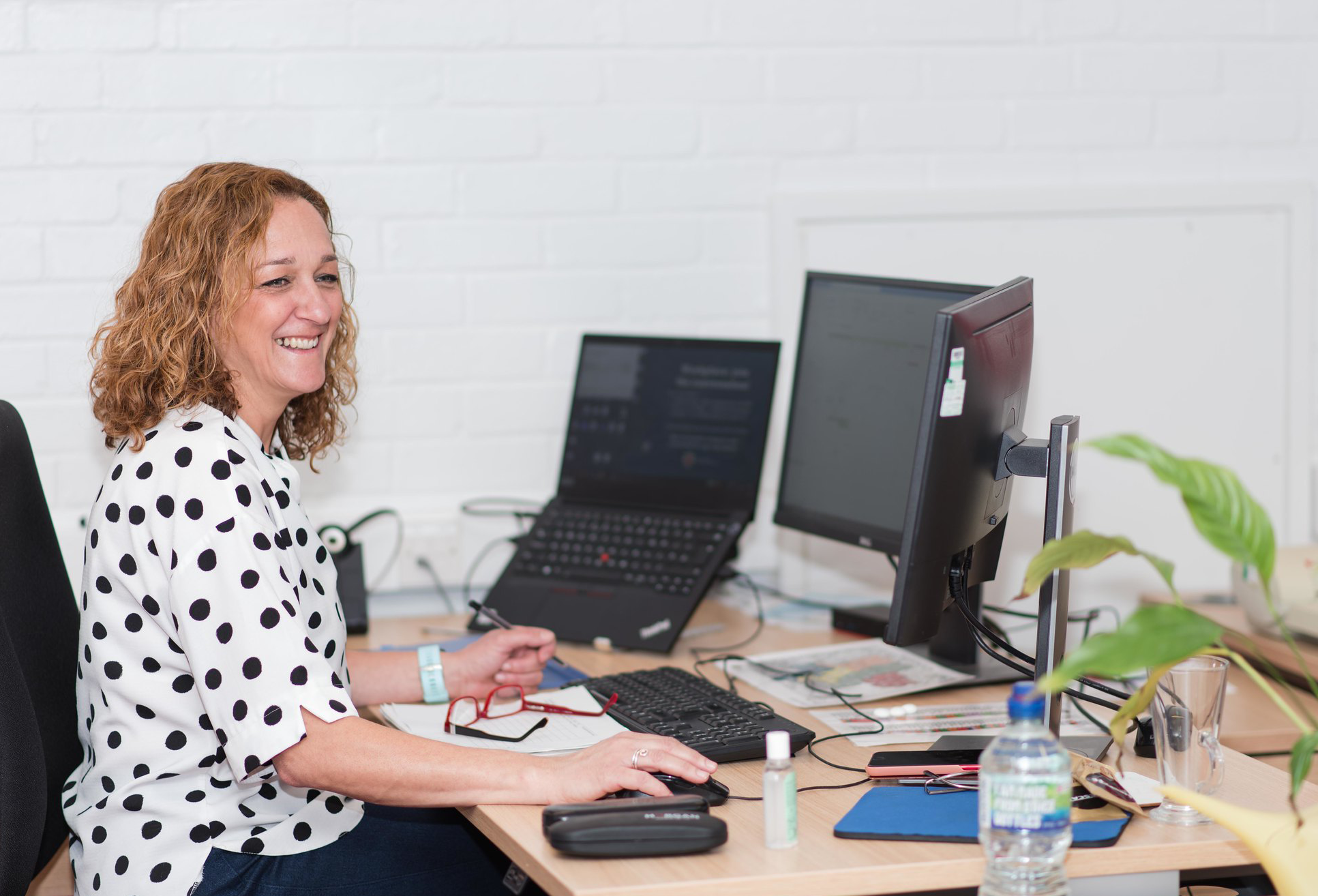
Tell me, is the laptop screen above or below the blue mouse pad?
above

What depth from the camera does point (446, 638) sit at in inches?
83.3

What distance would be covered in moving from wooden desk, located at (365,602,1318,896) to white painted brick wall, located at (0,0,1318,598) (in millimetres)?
1110

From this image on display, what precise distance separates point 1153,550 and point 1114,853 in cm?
141

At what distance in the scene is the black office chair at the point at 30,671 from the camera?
1.44 m

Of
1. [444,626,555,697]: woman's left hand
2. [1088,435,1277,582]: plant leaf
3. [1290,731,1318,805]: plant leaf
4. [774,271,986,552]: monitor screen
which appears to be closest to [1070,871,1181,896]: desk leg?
[1290,731,1318,805]: plant leaf

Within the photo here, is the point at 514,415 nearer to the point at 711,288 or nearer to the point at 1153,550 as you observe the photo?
the point at 711,288

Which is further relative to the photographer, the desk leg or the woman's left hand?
the woman's left hand

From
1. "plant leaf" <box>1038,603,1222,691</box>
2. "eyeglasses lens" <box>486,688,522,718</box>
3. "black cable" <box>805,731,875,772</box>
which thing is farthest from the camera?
"eyeglasses lens" <box>486,688,522,718</box>

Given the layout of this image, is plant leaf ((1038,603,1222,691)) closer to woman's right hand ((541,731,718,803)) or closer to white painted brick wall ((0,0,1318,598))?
woman's right hand ((541,731,718,803))

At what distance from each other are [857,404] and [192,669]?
0.98 m

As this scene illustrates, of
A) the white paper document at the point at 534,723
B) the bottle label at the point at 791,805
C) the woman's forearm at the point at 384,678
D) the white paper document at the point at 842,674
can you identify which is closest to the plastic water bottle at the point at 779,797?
the bottle label at the point at 791,805

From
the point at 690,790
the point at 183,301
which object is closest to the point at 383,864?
the point at 690,790

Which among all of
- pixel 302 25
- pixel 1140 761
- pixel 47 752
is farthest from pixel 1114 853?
pixel 302 25

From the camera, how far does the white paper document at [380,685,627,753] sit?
4.99 ft
